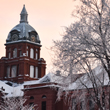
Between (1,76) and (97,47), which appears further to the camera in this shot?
(1,76)

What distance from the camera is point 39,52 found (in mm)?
73438

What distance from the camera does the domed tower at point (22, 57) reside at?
68.8 m

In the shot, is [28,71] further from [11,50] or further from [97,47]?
[97,47]

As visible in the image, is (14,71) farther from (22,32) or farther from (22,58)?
(22,32)

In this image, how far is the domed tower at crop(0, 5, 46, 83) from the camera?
6881 centimetres

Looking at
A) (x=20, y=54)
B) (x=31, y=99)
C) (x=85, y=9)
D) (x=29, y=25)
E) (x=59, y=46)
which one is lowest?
(x=31, y=99)

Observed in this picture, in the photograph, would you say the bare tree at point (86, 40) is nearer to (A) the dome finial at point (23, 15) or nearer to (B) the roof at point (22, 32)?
(B) the roof at point (22, 32)

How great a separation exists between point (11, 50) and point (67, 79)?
154ft

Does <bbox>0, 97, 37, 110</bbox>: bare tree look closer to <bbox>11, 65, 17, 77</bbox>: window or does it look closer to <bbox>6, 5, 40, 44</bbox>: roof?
<bbox>11, 65, 17, 77</bbox>: window

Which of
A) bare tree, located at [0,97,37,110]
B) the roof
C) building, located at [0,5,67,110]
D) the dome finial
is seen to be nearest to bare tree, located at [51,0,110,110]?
bare tree, located at [0,97,37,110]

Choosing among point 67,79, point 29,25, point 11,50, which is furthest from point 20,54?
point 67,79

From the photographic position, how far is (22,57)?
69000mm

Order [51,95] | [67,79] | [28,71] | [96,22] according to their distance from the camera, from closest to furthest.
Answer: [96,22] < [67,79] < [51,95] < [28,71]

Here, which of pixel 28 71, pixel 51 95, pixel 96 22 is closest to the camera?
pixel 96 22
